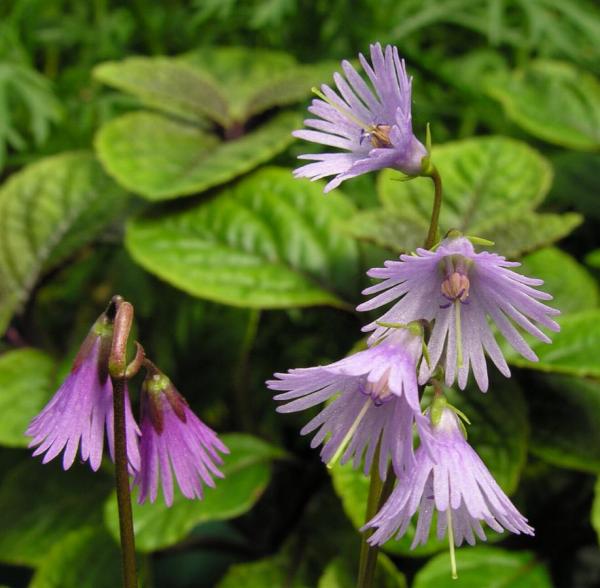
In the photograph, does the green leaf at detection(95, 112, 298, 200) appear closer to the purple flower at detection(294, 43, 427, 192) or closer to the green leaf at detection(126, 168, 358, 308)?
the green leaf at detection(126, 168, 358, 308)

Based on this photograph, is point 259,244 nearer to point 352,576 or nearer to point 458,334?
point 352,576

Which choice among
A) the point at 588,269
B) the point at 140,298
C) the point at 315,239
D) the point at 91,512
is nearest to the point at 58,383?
the point at 91,512

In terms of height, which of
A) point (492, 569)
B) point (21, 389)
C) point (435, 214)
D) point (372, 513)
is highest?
point (435, 214)

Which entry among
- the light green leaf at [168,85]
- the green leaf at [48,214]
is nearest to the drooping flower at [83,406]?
the green leaf at [48,214]

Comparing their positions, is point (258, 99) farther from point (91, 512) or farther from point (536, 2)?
point (91, 512)

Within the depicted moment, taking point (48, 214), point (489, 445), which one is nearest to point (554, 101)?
point (489, 445)

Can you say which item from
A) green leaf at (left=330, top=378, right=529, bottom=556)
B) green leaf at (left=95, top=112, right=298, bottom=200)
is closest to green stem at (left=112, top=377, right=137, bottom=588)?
green leaf at (left=330, top=378, right=529, bottom=556)

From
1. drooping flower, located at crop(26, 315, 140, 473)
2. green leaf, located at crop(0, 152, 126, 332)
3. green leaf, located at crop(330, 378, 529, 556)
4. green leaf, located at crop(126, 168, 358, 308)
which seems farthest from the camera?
green leaf, located at crop(0, 152, 126, 332)
